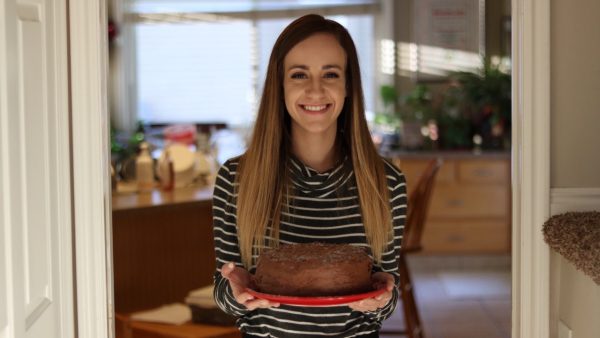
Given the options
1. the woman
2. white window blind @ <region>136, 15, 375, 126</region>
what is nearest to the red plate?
the woman

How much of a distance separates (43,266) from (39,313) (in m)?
0.10

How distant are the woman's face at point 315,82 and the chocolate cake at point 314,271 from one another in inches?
11.9

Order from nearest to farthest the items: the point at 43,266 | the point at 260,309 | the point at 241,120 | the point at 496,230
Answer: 1. the point at 43,266
2. the point at 260,309
3. the point at 496,230
4. the point at 241,120

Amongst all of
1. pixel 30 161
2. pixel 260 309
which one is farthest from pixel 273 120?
pixel 30 161

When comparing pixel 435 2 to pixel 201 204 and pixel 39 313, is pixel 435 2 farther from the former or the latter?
pixel 39 313

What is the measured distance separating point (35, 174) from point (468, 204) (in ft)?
15.2

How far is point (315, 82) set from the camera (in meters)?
1.92

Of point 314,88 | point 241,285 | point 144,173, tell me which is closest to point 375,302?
point 241,285

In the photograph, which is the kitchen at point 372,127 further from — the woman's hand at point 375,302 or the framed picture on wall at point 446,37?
the woman's hand at point 375,302

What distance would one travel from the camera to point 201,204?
3.77 meters

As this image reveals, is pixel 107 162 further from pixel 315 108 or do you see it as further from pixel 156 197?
pixel 156 197

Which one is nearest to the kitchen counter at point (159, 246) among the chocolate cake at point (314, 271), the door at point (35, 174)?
the door at point (35, 174)

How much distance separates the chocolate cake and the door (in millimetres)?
447

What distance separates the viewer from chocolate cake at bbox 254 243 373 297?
1.72 m
